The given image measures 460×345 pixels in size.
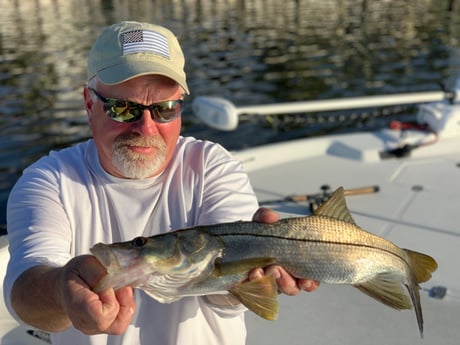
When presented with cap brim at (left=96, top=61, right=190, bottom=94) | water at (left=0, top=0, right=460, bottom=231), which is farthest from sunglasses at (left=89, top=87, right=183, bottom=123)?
water at (left=0, top=0, right=460, bottom=231)

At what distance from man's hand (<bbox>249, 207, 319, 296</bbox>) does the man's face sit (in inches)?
24.6

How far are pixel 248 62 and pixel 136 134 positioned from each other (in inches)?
914

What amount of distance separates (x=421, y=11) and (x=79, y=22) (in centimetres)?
2777

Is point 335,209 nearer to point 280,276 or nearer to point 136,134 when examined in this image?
point 280,276

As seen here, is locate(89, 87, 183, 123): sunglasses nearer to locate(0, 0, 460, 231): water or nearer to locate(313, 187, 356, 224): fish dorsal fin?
locate(313, 187, 356, 224): fish dorsal fin

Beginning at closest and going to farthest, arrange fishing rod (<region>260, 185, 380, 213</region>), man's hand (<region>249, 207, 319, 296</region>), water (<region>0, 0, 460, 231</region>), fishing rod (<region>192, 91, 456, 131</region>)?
man's hand (<region>249, 207, 319, 296</region>)
fishing rod (<region>260, 185, 380, 213</region>)
fishing rod (<region>192, 91, 456, 131</region>)
water (<region>0, 0, 460, 231</region>)

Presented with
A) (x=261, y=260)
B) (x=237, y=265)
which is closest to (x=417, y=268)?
(x=261, y=260)

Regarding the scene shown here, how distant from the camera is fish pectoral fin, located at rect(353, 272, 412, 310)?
2.62m

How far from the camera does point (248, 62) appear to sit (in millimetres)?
25297

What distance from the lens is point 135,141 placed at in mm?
2680

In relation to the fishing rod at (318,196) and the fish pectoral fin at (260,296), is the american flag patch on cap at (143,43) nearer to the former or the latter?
the fish pectoral fin at (260,296)

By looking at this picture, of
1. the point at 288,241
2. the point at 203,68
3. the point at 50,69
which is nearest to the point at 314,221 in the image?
the point at 288,241

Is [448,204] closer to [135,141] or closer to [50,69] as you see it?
[135,141]

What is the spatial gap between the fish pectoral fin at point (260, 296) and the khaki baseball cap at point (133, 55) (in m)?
1.13
